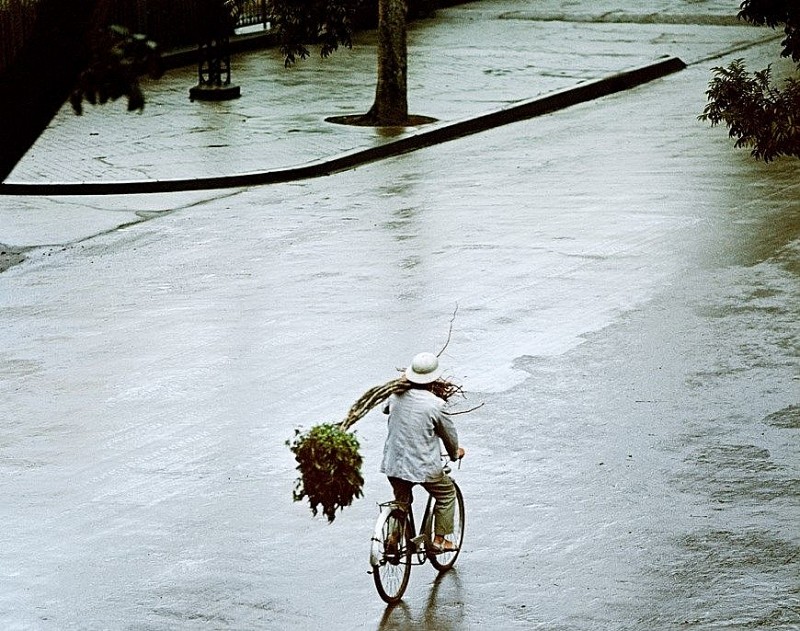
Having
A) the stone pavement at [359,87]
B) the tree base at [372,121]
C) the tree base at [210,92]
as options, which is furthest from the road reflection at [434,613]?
the tree base at [210,92]

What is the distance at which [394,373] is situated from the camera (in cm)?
1109

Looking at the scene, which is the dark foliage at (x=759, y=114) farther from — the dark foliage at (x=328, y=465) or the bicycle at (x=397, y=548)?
the dark foliage at (x=328, y=465)

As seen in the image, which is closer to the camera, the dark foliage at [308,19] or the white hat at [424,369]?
the white hat at [424,369]

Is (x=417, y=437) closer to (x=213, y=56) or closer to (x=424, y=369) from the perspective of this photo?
(x=424, y=369)

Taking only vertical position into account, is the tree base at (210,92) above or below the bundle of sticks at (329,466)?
below

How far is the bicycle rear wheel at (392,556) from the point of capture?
7043mm

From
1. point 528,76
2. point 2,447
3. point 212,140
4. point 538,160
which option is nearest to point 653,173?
point 538,160

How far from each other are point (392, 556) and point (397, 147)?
49.1ft

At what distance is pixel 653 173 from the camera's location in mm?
19219

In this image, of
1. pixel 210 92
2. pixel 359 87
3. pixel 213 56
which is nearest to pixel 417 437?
pixel 210 92

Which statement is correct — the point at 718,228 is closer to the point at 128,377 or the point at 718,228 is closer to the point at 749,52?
the point at 128,377

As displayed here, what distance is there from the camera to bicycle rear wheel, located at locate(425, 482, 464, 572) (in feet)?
24.5

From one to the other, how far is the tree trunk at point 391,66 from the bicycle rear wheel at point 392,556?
16.3 metres

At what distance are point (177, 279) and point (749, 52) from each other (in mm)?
19141
